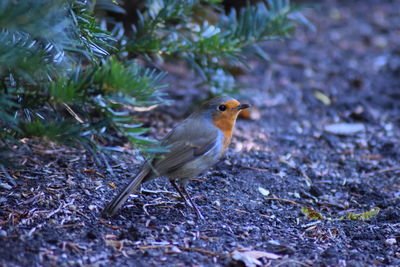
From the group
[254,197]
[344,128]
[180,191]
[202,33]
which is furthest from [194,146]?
[344,128]

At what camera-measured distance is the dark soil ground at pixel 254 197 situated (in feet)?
10.3

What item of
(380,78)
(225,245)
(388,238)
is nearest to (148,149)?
(225,245)

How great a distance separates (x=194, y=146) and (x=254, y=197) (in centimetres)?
66

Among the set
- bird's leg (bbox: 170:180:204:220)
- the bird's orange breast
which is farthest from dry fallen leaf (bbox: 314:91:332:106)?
bird's leg (bbox: 170:180:204:220)

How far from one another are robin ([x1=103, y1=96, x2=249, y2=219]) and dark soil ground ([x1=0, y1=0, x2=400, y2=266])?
0.23 metres

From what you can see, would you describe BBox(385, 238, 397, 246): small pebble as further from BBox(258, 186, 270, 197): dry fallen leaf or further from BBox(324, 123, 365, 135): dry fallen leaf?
BBox(324, 123, 365, 135): dry fallen leaf

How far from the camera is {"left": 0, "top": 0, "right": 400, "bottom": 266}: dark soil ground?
3137 millimetres

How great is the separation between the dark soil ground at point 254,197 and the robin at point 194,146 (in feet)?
0.76

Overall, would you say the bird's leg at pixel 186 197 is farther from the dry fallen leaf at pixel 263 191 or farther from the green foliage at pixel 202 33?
the green foliage at pixel 202 33

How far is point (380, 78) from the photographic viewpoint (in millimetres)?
7547

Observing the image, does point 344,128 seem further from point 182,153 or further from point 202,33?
point 182,153

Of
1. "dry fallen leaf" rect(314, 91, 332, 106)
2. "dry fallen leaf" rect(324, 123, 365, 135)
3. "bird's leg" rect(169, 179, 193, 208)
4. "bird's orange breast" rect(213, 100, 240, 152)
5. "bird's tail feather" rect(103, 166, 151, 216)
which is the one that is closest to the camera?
"bird's tail feather" rect(103, 166, 151, 216)

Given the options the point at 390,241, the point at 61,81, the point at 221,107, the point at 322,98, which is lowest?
the point at 322,98

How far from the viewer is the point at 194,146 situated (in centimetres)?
388
